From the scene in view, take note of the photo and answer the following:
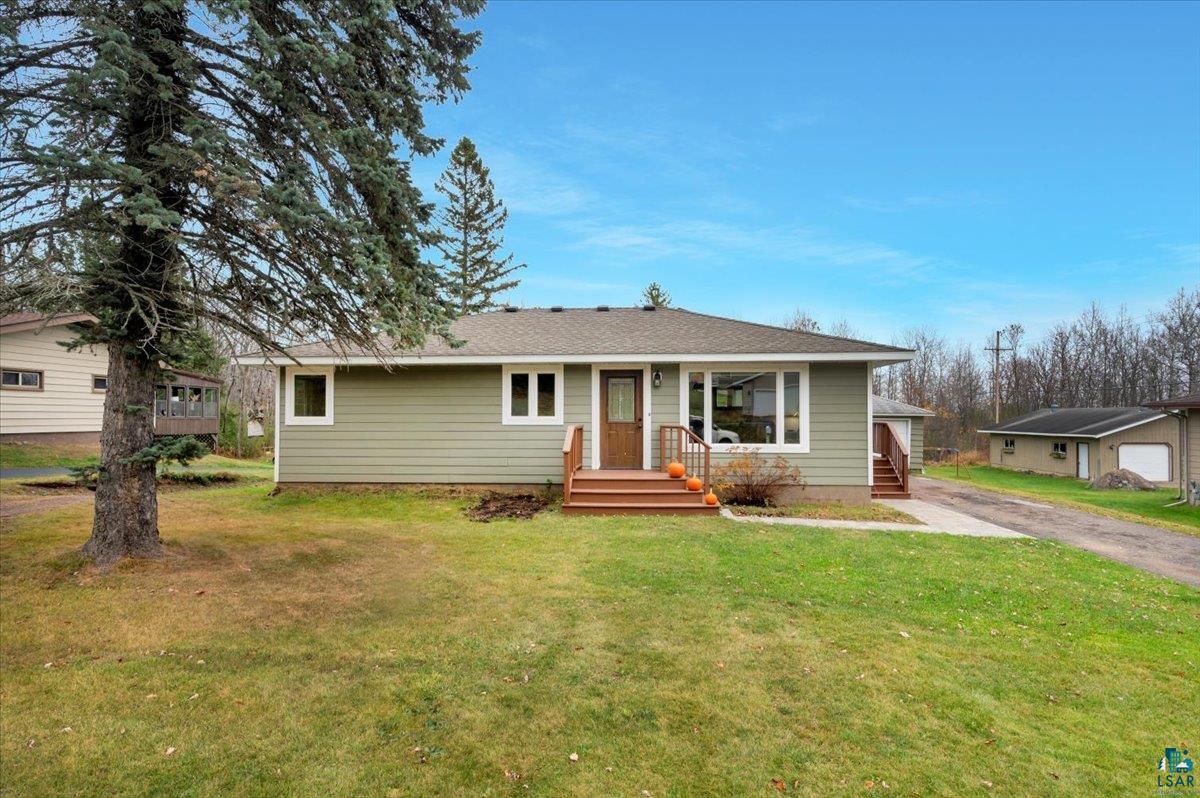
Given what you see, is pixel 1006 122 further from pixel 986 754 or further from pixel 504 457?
pixel 986 754

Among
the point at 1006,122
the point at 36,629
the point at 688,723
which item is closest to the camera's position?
the point at 688,723

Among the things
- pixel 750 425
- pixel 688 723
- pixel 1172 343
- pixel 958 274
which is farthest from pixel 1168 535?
pixel 1172 343

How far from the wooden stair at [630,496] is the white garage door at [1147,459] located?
73.4 feet

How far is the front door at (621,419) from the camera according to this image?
1055 cm

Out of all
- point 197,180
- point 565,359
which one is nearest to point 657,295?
point 565,359

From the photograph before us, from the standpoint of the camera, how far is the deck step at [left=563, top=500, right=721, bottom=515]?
28.8 ft

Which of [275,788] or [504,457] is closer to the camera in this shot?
[275,788]

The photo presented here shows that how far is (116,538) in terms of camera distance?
201 inches

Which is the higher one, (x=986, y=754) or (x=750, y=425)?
(x=750, y=425)

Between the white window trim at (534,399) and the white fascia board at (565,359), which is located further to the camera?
the white window trim at (534,399)

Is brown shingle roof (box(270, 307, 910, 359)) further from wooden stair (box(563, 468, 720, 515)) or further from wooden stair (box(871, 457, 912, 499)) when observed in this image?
wooden stair (box(871, 457, 912, 499))

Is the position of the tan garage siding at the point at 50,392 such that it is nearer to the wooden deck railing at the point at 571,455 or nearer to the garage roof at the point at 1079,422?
the wooden deck railing at the point at 571,455

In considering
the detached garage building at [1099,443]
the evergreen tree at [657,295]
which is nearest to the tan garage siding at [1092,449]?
the detached garage building at [1099,443]

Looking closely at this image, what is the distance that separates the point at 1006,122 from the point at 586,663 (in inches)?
684
